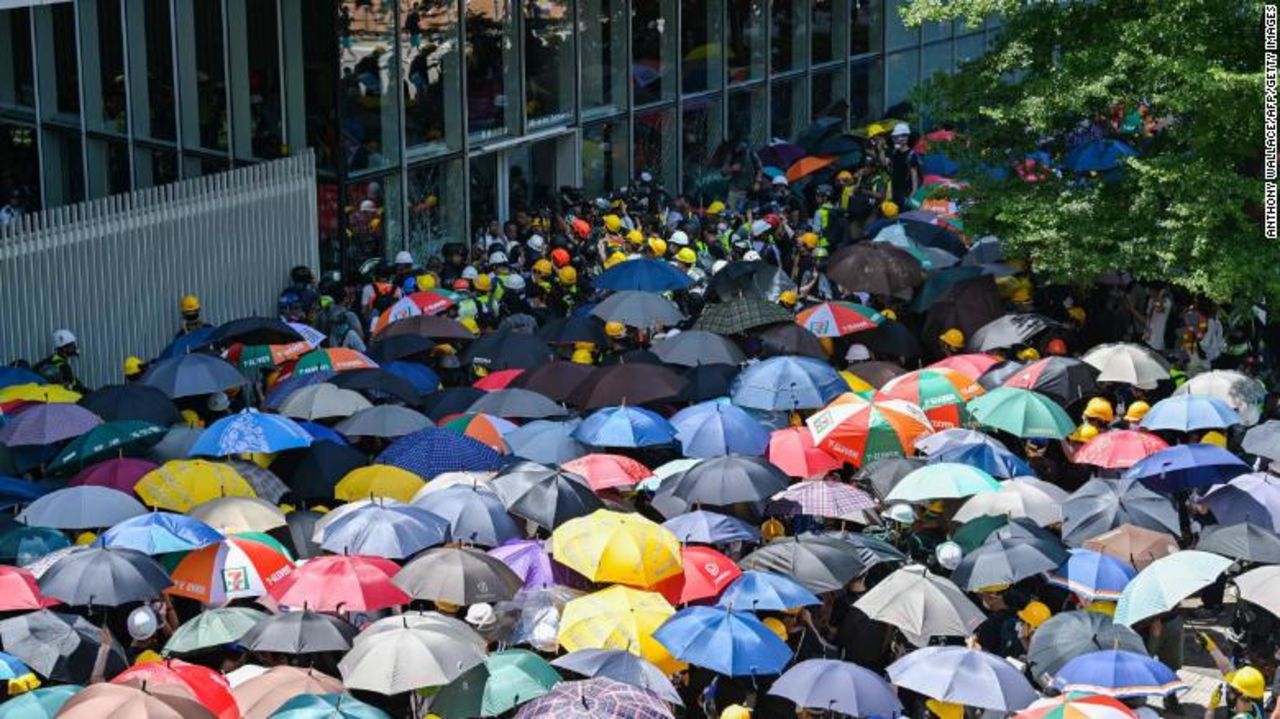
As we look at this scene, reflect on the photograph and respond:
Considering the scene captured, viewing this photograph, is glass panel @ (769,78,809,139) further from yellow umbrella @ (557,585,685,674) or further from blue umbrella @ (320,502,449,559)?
yellow umbrella @ (557,585,685,674)

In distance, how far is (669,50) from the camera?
32281 millimetres

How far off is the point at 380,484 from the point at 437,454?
599 millimetres

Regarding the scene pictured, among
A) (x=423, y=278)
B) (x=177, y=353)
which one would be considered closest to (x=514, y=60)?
(x=423, y=278)

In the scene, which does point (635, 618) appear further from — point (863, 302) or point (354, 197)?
point (354, 197)

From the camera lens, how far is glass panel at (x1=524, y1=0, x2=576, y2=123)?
2834 centimetres

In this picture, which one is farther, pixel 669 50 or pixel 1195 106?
pixel 669 50

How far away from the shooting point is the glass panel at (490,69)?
26.7 metres

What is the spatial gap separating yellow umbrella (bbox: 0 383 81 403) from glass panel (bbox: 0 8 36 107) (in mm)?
10896

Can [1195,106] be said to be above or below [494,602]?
above

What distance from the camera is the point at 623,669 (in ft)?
38.1

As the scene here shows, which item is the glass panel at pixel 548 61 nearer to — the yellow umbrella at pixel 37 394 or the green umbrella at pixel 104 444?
the yellow umbrella at pixel 37 394

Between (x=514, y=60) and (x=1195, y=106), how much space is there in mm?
10381

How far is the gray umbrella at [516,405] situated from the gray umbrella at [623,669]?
5402mm

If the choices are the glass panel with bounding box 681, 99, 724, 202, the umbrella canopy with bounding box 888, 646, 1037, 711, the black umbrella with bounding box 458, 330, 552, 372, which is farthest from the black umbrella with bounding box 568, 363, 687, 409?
the glass panel with bounding box 681, 99, 724, 202
